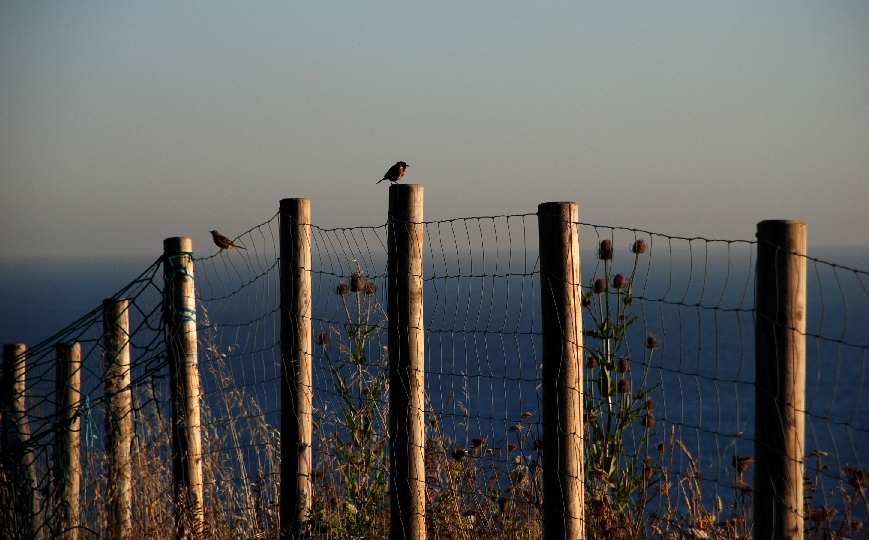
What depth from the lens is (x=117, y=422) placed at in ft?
18.3

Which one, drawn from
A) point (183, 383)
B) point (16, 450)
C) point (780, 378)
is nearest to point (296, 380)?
point (183, 383)

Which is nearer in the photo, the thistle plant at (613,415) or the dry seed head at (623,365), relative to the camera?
the thistle plant at (613,415)

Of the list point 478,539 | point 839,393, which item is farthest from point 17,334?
point 478,539

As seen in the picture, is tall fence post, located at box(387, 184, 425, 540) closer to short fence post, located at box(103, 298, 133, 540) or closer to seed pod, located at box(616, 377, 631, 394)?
seed pod, located at box(616, 377, 631, 394)

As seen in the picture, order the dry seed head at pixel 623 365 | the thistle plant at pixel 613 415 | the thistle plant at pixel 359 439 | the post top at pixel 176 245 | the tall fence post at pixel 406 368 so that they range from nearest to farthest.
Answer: the tall fence post at pixel 406 368 < the thistle plant at pixel 613 415 < the dry seed head at pixel 623 365 < the thistle plant at pixel 359 439 < the post top at pixel 176 245

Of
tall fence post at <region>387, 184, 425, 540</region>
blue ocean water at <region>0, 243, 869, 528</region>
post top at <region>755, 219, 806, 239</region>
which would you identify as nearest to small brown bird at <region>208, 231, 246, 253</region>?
blue ocean water at <region>0, 243, 869, 528</region>

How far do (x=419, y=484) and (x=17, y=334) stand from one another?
65.8m

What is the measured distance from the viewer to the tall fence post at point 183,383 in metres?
4.76

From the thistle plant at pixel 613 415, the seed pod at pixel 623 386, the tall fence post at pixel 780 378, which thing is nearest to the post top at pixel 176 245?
the thistle plant at pixel 613 415

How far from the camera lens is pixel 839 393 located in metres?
46.2

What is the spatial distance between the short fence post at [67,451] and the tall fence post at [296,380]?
1.75m

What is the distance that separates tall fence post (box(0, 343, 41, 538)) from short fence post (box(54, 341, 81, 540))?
0.62 ft

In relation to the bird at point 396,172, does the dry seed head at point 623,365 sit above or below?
below

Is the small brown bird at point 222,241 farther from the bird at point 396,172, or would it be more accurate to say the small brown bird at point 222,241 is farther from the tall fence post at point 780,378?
the tall fence post at point 780,378
